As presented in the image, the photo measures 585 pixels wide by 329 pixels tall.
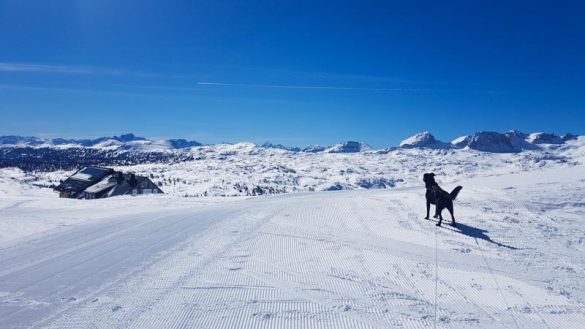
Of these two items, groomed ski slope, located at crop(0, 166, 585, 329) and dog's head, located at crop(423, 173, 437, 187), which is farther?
dog's head, located at crop(423, 173, 437, 187)

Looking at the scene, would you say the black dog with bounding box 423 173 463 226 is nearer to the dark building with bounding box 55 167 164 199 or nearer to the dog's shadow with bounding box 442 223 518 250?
the dog's shadow with bounding box 442 223 518 250

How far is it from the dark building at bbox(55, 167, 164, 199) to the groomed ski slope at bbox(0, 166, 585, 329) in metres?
48.3

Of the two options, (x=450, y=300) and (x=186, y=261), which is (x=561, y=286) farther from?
(x=186, y=261)

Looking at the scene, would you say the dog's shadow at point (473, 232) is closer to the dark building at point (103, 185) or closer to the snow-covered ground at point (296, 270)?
the snow-covered ground at point (296, 270)

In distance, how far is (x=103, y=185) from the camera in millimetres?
63781

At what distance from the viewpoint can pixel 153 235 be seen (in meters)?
10.7

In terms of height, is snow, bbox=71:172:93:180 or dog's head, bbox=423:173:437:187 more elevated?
snow, bbox=71:172:93:180

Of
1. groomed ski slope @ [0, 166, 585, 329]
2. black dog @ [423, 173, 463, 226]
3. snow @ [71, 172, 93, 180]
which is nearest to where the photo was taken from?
groomed ski slope @ [0, 166, 585, 329]

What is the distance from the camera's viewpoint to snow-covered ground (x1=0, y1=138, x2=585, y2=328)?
547cm

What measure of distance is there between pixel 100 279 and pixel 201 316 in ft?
8.62

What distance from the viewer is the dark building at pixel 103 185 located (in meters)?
59.3

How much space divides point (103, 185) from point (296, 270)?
213ft

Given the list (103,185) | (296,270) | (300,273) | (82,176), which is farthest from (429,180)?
(82,176)

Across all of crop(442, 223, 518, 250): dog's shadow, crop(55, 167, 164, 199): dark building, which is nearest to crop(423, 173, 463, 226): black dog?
crop(442, 223, 518, 250): dog's shadow
